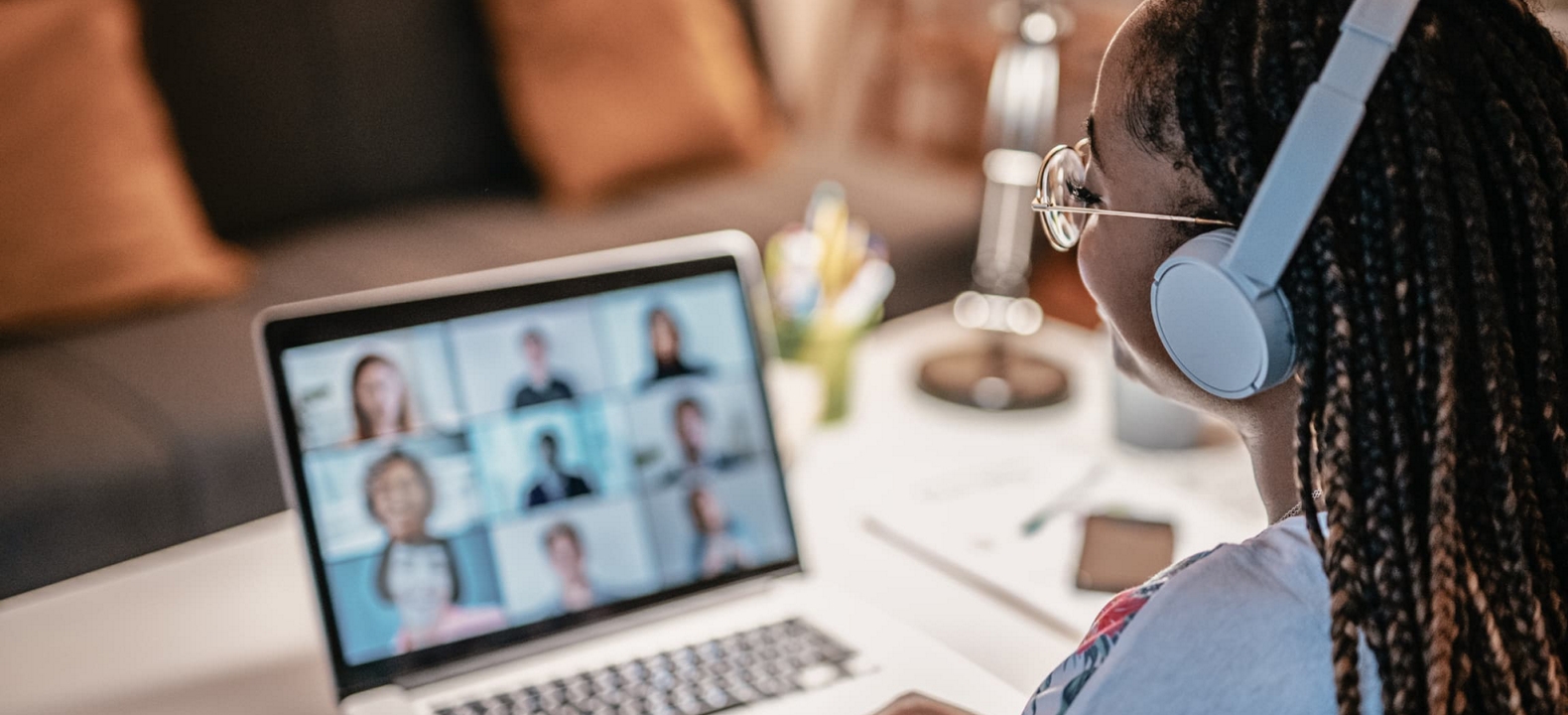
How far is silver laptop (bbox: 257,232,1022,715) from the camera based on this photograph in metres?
0.86

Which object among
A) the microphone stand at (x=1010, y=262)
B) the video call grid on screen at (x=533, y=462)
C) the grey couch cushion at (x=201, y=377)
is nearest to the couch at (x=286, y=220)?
the grey couch cushion at (x=201, y=377)

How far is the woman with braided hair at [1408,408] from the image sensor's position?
56 cm

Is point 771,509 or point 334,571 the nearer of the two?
point 334,571

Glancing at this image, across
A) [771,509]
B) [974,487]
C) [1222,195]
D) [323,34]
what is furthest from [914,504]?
[323,34]

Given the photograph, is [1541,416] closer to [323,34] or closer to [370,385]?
[370,385]

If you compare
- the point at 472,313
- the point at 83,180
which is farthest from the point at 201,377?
the point at 472,313

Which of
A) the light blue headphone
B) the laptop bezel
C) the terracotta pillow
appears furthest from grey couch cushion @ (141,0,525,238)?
the light blue headphone

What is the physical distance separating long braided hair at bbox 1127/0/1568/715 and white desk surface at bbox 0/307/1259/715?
38 cm

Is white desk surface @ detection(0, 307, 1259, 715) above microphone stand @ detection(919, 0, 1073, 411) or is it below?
below

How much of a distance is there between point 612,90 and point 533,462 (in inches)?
56.8

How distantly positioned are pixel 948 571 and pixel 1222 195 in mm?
523

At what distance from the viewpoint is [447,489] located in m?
0.89

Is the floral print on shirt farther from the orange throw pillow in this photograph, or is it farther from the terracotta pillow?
the orange throw pillow

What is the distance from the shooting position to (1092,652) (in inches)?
24.9
